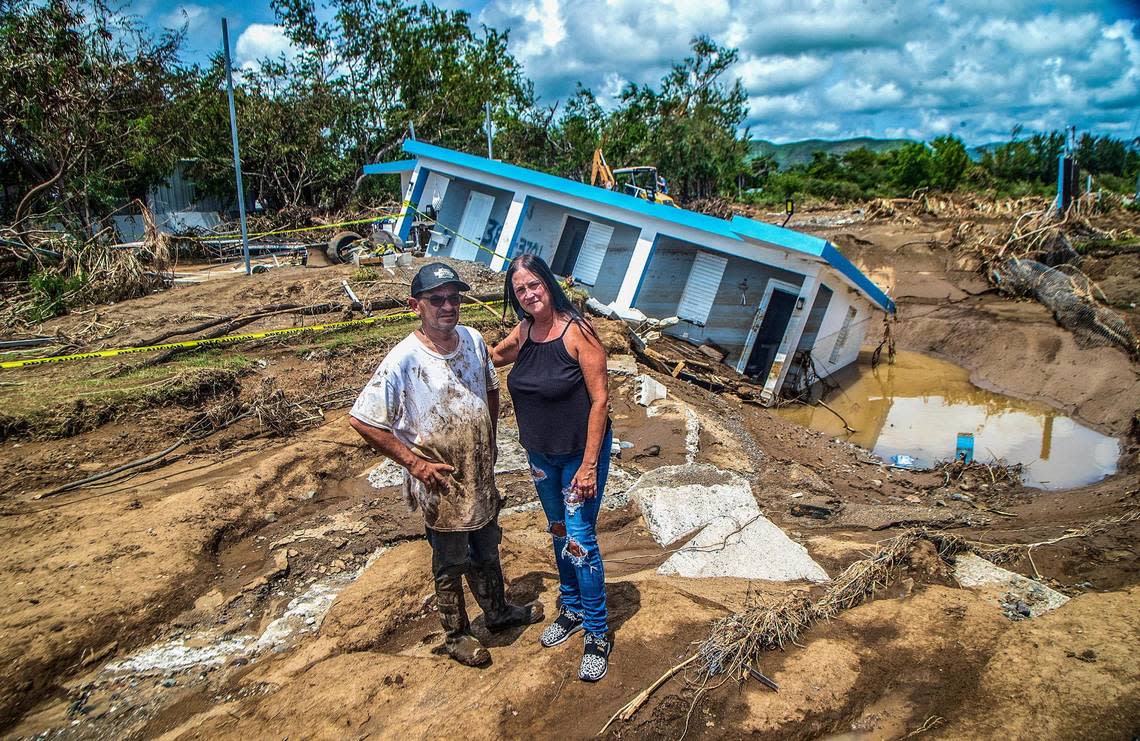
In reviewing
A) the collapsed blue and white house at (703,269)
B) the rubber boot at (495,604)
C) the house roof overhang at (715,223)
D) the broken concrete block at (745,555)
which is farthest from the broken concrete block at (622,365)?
the rubber boot at (495,604)

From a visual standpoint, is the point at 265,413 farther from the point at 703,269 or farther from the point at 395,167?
the point at 395,167

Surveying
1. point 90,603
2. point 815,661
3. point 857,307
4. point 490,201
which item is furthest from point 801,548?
point 490,201

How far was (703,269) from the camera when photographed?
41.7 feet

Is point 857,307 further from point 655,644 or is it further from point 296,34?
point 296,34

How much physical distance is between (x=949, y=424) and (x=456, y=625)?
32.8 ft

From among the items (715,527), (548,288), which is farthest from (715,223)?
(548,288)

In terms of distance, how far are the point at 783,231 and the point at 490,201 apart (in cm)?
777

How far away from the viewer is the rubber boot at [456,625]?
3.05 m

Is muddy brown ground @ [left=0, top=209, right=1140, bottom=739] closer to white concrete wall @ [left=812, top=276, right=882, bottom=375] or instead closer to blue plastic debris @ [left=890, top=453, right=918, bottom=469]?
blue plastic debris @ [left=890, top=453, right=918, bottom=469]

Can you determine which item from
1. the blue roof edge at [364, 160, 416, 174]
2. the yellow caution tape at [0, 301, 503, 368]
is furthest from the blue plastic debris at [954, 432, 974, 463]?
the blue roof edge at [364, 160, 416, 174]

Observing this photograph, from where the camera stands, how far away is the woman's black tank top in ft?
9.50

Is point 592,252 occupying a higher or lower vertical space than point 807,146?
lower

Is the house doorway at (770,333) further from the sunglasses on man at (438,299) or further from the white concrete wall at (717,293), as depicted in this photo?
the sunglasses on man at (438,299)

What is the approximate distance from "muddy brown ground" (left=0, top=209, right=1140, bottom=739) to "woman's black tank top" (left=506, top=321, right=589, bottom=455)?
3.27 feet
